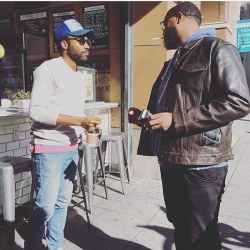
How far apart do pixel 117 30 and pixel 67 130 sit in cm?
335

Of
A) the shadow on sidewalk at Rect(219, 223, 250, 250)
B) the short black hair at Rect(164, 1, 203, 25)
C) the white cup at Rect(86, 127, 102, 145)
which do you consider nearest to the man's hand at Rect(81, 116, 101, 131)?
the white cup at Rect(86, 127, 102, 145)

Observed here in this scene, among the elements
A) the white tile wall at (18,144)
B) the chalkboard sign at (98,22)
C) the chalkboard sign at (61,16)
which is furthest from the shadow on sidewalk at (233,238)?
the chalkboard sign at (61,16)

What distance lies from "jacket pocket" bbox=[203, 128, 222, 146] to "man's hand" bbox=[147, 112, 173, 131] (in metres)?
0.27

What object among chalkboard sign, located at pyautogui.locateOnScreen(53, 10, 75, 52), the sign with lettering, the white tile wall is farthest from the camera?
the sign with lettering

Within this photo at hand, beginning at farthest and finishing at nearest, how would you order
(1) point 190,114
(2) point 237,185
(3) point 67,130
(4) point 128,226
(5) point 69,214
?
(2) point 237,185, (5) point 69,214, (4) point 128,226, (3) point 67,130, (1) point 190,114

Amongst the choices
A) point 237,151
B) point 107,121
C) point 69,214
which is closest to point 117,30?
point 107,121

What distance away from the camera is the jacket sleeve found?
175 cm

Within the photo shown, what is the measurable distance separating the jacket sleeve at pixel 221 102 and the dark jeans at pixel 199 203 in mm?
346

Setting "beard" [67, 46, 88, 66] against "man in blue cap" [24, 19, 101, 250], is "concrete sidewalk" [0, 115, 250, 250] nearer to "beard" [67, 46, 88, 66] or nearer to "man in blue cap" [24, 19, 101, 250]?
"man in blue cap" [24, 19, 101, 250]

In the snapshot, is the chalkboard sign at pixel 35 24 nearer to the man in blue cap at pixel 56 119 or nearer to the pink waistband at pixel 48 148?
the man in blue cap at pixel 56 119

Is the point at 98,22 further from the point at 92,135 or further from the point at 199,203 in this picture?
the point at 199,203

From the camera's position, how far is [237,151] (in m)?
7.83

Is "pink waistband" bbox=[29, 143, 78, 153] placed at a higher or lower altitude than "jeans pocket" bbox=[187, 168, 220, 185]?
higher

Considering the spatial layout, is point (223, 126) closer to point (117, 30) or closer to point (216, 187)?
point (216, 187)
